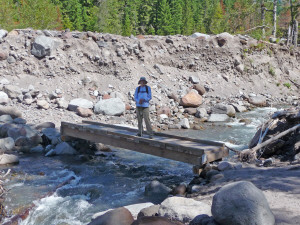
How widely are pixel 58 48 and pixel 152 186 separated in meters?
13.6

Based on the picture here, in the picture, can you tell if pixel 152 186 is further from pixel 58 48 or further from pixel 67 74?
pixel 58 48

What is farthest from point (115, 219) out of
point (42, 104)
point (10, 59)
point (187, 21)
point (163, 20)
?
point (187, 21)

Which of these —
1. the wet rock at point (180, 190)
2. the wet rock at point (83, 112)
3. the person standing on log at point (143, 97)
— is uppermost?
the person standing on log at point (143, 97)

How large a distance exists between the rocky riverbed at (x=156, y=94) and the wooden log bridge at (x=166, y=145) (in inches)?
15.8

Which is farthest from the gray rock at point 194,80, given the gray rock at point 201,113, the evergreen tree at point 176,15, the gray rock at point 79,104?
the evergreen tree at point 176,15

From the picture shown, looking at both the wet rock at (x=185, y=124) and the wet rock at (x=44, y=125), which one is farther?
the wet rock at (x=185, y=124)

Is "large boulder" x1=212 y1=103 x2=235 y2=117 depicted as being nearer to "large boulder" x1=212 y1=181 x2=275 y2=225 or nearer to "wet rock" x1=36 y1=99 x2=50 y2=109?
"wet rock" x1=36 y1=99 x2=50 y2=109

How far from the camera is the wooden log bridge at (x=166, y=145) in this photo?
24.4ft

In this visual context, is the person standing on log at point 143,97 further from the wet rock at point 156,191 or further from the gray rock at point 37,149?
the gray rock at point 37,149

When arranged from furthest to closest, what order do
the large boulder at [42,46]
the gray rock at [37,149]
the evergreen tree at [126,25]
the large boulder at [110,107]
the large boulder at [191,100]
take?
the evergreen tree at [126,25]
the large boulder at [191,100]
the large boulder at [42,46]
the large boulder at [110,107]
the gray rock at [37,149]

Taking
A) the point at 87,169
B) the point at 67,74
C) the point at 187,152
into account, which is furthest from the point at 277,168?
the point at 67,74

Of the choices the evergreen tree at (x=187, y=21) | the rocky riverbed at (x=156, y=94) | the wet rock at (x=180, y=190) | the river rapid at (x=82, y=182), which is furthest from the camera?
the evergreen tree at (x=187, y=21)

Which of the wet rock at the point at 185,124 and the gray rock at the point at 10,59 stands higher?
the gray rock at the point at 10,59

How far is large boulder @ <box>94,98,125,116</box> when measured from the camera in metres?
15.6
